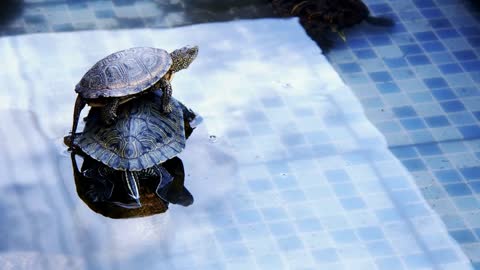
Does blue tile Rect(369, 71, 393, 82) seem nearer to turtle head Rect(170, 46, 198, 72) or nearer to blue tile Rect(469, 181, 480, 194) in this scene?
blue tile Rect(469, 181, 480, 194)

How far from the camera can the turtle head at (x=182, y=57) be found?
6047mm

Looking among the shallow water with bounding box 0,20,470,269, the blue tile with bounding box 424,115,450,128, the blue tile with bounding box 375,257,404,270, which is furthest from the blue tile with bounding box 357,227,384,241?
the blue tile with bounding box 424,115,450,128

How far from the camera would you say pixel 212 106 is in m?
6.22

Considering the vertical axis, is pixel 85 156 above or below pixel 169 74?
below

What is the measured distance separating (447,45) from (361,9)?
71 centimetres

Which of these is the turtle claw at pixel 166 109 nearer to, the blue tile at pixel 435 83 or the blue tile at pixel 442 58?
the blue tile at pixel 435 83

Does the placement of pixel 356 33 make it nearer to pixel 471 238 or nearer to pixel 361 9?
pixel 361 9

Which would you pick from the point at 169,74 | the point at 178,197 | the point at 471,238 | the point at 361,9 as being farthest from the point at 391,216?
the point at 361,9

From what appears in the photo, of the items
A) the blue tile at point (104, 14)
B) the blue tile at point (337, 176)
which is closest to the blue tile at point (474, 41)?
the blue tile at point (337, 176)

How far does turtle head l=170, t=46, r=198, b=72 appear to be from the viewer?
605 cm

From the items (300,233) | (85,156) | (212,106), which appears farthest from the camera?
(212,106)

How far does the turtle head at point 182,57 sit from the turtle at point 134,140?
35 cm

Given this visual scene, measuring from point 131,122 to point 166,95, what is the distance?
1.16 ft

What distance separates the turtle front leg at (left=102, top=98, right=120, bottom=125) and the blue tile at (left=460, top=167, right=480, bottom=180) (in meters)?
2.13
